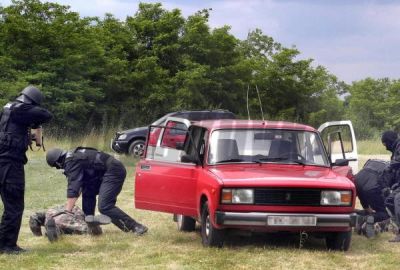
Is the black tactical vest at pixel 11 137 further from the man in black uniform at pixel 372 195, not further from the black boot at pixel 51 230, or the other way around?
the man in black uniform at pixel 372 195

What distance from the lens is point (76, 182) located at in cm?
951

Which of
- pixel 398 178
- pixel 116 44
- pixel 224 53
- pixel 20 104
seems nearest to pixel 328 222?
pixel 398 178

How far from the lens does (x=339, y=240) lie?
29.3 ft

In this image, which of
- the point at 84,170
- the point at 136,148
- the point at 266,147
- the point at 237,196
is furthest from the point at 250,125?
the point at 136,148

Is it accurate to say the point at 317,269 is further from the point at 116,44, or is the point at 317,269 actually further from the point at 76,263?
the point at 116,44

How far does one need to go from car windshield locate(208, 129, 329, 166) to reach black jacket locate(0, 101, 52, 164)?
2.20 meters

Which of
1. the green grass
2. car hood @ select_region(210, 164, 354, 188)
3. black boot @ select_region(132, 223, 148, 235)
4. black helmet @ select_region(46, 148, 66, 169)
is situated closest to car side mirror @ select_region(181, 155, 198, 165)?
car hood @ select_region(210, 164, 354, 188)

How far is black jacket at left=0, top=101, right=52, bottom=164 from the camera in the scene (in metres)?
8.50

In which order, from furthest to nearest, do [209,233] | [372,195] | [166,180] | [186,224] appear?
[186,224]
[372,195]
[166,180]
[209,233]

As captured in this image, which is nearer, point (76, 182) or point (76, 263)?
point (76, 263)

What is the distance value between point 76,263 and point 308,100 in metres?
37.6

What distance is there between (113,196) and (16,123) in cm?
196

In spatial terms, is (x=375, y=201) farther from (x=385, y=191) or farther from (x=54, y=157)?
(x=54, y=157)

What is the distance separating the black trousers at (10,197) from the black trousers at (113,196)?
5.08 feet
